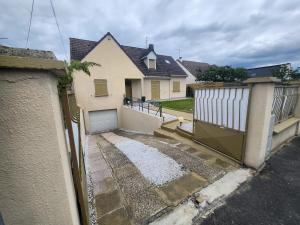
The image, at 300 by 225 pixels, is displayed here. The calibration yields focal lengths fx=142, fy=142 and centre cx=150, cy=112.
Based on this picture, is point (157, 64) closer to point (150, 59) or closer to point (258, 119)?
point (150, 59)

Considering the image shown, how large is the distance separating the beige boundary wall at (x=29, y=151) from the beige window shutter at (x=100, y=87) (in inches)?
445

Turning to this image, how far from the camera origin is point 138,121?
33.0 feet

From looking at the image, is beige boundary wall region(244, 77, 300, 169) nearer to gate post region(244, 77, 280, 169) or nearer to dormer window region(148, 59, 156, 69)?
gate post region(244, 77, 280, 169)

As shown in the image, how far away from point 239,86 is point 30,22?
712 centimetres

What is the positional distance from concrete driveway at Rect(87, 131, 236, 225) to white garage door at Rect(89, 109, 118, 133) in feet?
25.9

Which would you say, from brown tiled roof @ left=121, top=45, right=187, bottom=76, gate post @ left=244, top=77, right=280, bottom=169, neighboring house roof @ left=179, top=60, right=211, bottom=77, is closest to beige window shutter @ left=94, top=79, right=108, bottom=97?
brown tiled roof @ left=121, top=45, right=187, bottom=76

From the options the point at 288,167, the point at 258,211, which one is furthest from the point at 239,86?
the point at 258,211

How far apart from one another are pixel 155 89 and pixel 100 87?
19.8ft

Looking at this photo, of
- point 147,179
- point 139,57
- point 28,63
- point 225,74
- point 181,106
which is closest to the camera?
point 28,63

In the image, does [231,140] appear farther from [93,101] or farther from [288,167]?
[93,101]

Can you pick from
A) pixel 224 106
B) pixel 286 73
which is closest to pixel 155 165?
pixel 224 106

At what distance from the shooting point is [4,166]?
836 millimetres

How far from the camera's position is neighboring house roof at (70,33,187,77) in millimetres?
11318

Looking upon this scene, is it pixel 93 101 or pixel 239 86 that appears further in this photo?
pixel 93 101
